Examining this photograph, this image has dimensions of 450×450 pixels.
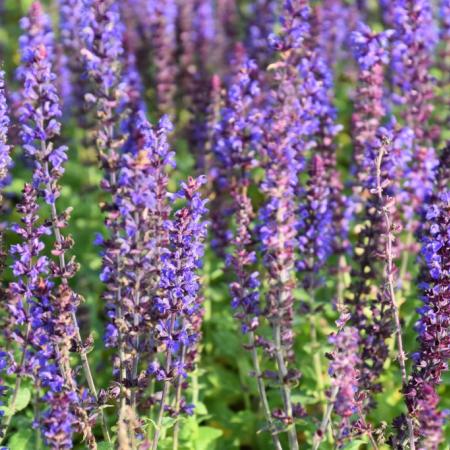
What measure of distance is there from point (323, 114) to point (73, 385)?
13.2ft

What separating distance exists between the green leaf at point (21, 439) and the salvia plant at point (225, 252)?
20 millimetres

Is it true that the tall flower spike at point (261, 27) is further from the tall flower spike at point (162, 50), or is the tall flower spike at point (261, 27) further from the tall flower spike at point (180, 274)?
the tall flower spike at point (180, 274)

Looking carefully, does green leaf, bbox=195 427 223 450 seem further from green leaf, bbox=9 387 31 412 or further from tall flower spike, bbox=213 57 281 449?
green leaf, bbox=9 387 31 412

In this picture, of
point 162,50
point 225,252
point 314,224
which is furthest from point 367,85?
point 162,50

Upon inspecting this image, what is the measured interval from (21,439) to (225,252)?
9.75ft

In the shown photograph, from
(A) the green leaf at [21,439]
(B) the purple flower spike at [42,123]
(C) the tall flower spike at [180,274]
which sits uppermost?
(B) the purple flower spike at [42,123]

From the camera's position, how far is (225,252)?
351 inches

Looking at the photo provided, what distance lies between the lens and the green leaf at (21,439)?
7.03 meters

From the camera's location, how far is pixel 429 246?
5.95 metres

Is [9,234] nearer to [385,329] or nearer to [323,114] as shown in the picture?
[323,114]

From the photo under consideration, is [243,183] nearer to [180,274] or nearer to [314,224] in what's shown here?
[314,224]

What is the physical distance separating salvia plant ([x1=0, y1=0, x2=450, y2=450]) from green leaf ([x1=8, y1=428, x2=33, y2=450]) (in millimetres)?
20

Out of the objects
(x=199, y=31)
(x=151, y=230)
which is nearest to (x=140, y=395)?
(x=151, y=230)

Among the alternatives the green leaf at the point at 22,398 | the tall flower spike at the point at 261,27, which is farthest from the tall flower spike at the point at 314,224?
the tall flower spike at the point at 261,27
